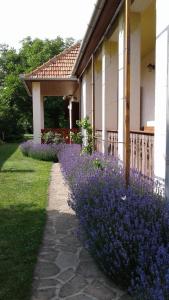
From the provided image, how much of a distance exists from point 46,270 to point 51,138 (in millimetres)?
12563

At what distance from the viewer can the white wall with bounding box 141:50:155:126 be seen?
37.9 feet

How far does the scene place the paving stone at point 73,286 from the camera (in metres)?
3.85

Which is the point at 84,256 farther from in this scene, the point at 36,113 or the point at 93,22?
the point at 36,113

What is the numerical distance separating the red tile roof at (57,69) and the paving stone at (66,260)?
40.4ft

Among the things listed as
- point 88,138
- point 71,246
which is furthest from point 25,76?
point 71,246

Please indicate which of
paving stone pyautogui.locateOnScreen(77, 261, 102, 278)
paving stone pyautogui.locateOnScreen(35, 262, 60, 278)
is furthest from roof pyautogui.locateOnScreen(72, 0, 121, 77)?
paving stone pyautogui.locateOnScreen(35, 262, 60, 278)

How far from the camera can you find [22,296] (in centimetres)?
377

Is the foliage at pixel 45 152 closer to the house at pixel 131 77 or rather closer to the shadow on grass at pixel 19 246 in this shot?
the house at pixel 131 77

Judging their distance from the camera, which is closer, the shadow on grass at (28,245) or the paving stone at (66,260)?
the shadow on grass at (28,245)

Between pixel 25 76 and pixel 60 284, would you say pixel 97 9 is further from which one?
pixel 25 76

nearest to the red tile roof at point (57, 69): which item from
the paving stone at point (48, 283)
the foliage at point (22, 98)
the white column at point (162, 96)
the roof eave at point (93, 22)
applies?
the roof eave at point (93, 22)

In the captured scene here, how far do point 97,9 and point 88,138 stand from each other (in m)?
4.68

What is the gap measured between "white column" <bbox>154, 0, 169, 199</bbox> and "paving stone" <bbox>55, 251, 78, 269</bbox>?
4.48 ft

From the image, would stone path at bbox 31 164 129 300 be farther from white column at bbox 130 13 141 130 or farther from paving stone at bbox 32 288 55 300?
white column at bbox 130 13 141 130
